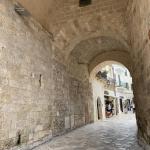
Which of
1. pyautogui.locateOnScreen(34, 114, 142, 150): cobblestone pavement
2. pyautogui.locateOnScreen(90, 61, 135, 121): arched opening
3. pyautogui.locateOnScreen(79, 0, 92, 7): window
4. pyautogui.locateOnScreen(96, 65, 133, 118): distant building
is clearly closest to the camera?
pyautogui.locateOnScreen(34, 114, 142, 150): cobblestone pavement

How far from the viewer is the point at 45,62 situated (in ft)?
18.8

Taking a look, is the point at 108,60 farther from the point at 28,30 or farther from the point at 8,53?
the point at 8,53

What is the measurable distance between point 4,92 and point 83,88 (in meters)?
6.41

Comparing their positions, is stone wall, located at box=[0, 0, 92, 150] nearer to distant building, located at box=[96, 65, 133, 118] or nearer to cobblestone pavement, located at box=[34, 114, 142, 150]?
cobblestone pavement, located at box=[34, 114, 142, 150]

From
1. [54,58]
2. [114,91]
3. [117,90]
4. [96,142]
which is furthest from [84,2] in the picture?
[117,90]

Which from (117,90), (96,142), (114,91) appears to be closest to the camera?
(96,142)

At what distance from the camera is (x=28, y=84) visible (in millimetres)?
4676

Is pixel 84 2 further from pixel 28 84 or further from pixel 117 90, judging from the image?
pixel 117 90

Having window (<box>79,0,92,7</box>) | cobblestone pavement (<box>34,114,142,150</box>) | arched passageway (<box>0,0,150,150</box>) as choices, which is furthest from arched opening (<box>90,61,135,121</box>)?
window (<box>79,0,92,7</box>)

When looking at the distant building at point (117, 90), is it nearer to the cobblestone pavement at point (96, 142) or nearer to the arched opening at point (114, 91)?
the arched opening at point (114, 91)

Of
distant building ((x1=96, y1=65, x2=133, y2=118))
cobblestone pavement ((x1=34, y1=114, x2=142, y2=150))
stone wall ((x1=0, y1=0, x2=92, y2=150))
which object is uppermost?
distant building ((x1=96, y1=65, x2=133, y2=118))

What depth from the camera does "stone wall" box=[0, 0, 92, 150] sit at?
3.84 metres

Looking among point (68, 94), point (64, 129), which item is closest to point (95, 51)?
point (68, 94)

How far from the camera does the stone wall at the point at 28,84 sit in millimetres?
3844
